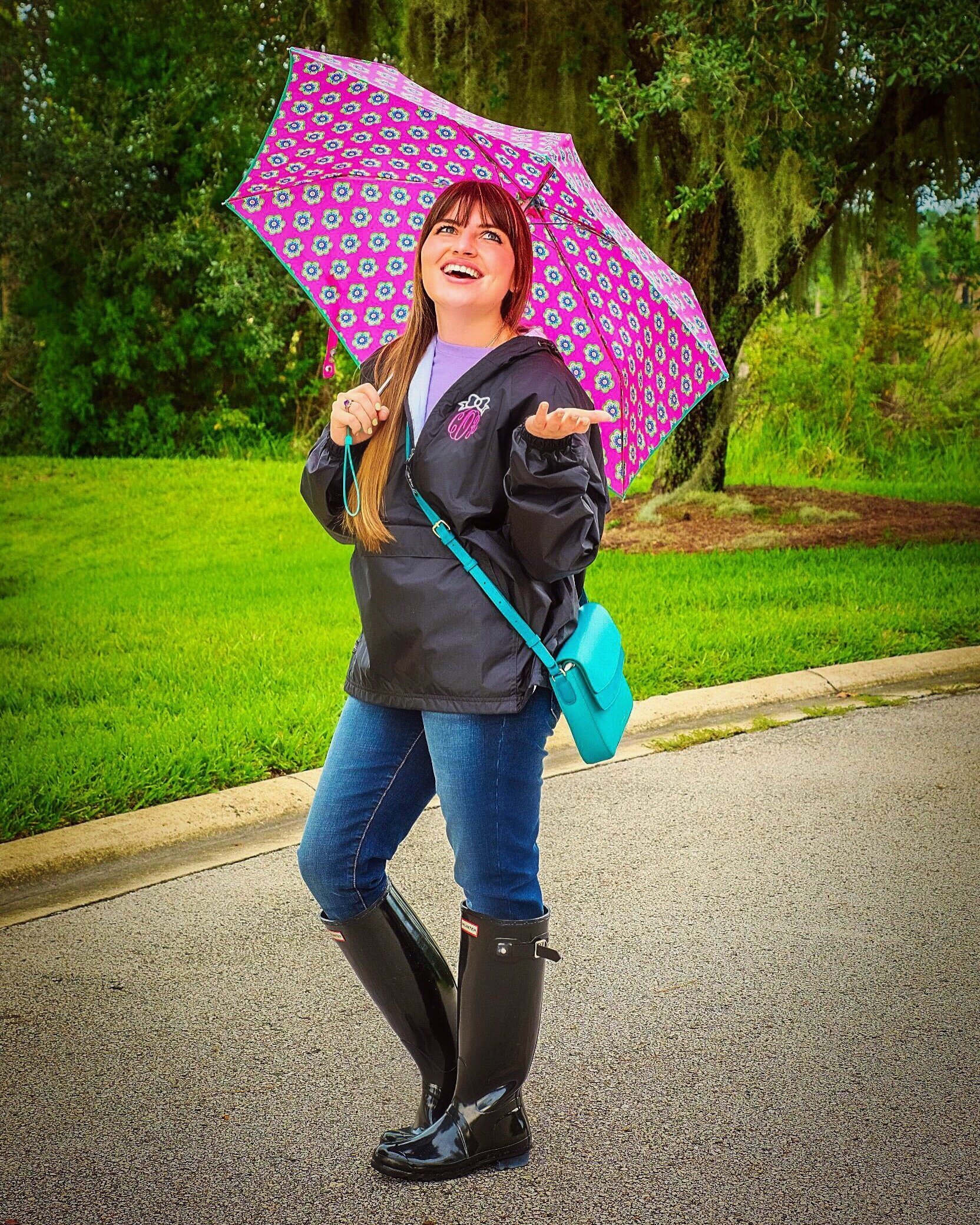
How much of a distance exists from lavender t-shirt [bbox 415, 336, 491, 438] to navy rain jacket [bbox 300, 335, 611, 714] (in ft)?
0.32

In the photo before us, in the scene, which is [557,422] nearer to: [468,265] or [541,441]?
[541,441]

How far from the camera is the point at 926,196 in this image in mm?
11664

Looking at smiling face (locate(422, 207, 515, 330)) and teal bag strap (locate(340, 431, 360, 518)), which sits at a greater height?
smiling face (locate(422, 207, 515, 330))

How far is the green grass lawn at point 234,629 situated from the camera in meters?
5.08

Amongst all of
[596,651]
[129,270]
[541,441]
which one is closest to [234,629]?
[596,651]

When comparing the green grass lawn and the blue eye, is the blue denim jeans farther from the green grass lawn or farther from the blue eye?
the green grass lawn

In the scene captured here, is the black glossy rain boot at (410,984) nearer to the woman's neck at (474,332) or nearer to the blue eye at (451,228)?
the woman's neck at (474,332)

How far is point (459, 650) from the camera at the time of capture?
7.95 ft

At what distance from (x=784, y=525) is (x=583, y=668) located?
8.62 metres

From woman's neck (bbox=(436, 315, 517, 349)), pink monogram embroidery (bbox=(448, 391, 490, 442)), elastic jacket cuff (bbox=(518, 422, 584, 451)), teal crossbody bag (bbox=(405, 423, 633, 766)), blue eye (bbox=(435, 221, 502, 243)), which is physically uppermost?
blue eye (bbox=(435, 221, 502, 243))

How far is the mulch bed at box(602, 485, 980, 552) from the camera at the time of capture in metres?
10.0

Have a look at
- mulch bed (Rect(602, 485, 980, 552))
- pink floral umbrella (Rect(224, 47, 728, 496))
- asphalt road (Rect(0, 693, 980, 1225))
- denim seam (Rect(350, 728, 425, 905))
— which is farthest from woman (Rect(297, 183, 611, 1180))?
mulch bed (Rect(602, 485, 980, 552))

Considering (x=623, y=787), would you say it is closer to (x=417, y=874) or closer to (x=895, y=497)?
(x=417, y=874)

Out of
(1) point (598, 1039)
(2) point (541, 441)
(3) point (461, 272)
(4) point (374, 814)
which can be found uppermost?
(3) point (461, 272)
